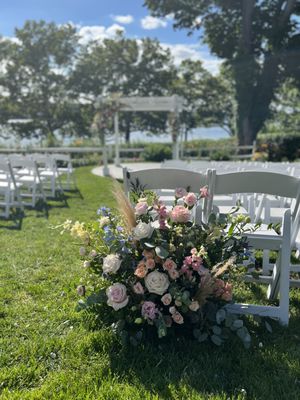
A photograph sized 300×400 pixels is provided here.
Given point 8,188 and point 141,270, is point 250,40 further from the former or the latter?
point 141,270

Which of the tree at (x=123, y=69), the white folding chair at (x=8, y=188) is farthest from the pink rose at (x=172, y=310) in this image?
the tree at (x=123, y=69)

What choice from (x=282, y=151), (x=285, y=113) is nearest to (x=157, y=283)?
(x=282, y=151)

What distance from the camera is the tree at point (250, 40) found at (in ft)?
72.2

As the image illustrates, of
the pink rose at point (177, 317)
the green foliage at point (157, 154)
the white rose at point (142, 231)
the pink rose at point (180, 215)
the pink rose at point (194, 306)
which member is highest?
the pink rose at point (180, 215)

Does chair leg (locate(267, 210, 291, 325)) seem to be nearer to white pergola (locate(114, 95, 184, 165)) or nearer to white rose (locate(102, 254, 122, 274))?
white rose (locate(102, 254, 122, 274))

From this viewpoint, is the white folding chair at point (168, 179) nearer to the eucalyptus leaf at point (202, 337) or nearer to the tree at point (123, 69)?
the eucalyptus leaf at point (202, 337)

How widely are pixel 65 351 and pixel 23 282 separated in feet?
4.08

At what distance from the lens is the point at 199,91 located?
1404 inches

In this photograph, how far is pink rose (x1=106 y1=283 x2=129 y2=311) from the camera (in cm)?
234

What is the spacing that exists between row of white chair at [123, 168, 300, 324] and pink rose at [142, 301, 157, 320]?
23.8 inches

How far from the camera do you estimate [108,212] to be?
268 cm

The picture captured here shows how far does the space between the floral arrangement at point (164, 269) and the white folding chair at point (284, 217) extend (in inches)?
7.7

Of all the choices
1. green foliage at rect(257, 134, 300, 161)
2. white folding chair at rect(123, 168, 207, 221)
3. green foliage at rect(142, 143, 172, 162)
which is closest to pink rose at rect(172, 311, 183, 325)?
white folding chair at rect(123, 168, 207, 221)

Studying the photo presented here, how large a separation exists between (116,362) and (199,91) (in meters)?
35.1
